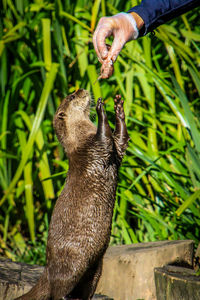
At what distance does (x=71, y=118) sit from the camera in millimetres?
2461

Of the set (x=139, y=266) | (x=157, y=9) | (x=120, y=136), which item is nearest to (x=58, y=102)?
(x=120, y=136)

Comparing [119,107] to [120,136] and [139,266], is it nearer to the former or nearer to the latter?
[120,136]

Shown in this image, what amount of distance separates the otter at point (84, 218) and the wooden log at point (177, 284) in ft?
1.00

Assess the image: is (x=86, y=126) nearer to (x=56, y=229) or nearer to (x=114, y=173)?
(x=114, y=173)

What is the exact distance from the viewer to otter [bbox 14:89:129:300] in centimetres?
207

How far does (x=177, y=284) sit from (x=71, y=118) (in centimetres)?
103

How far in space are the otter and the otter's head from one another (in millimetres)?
102

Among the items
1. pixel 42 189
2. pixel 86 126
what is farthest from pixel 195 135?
pixel 42 189

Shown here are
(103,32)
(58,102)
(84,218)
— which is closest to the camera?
(103,32)

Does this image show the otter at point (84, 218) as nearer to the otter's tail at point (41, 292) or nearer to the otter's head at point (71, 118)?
the otter's tail at point (41, 292)

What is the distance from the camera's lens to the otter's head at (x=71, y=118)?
2393 millimetres

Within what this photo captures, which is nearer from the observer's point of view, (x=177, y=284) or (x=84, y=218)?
(x=177, y=284)

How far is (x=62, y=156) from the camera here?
11.8 ft

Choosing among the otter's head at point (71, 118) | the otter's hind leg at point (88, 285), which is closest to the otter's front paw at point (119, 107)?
the otter's head at point (71, 118)
